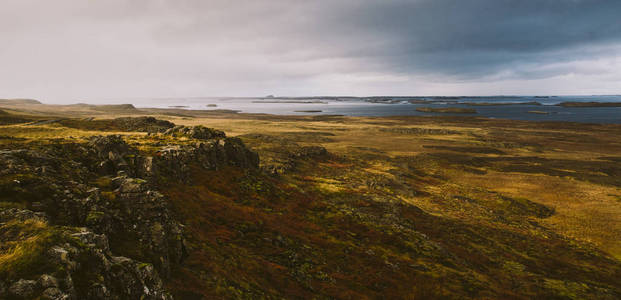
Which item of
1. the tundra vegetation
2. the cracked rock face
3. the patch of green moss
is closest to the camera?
the cracked rock face

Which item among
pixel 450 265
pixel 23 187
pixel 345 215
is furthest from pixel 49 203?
pixel 450 265

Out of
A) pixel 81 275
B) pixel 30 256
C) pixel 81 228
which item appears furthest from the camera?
pixel 81 228

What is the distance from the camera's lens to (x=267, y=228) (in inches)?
834

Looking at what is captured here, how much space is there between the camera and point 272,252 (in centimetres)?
1848

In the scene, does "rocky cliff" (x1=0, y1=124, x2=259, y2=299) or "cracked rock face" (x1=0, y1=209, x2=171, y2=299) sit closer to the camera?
"cracked rock face" (x1=0, y1=209, x2=171, y2=299)

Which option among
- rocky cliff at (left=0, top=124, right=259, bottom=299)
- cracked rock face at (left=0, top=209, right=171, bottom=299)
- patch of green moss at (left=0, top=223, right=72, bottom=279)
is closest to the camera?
cracked rock face at (left=0, top=209, right=171, bottom=299)

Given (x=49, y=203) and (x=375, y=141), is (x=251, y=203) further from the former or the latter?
(x=375, y=141)

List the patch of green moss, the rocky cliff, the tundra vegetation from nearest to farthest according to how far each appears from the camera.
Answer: the patch of green moss → the rocky cliff → the tundra vegetation

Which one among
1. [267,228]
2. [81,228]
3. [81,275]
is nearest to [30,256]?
[81,275]

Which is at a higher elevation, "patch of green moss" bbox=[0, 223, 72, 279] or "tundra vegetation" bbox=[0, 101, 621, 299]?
"patch of green moss" bbox=[0, 223, 72, 279]

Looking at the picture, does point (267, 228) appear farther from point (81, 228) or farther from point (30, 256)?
point (30, 256)

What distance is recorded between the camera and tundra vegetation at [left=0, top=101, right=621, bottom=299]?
8938mm

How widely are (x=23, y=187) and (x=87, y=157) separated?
30.4 feet

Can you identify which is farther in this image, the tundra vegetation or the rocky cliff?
the tundra vegetation
